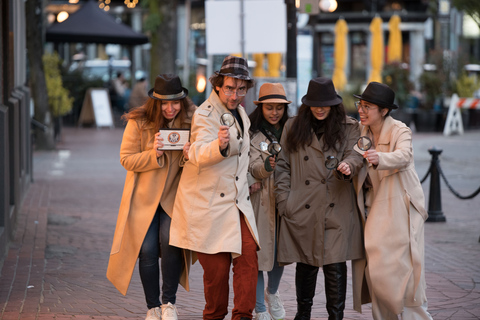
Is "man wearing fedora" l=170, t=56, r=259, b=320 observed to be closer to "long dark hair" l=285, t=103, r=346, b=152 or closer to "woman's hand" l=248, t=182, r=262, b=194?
"woman's hand" l=248, t=182, r=262, b=194

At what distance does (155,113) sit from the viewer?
531cm

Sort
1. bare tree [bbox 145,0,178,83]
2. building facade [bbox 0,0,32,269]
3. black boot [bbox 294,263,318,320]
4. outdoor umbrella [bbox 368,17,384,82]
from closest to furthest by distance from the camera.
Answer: black boot [bbox 294,263,318,320], building facade [bbox 0,0,32,269], bare tree [bbox 145,0,178,83], outdoor umbrella [bbox 368,17,384,82]

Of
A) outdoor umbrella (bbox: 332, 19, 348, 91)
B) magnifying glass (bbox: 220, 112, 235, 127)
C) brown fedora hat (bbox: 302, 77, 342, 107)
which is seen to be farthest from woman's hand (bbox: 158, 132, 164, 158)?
outdoor umbrella (bbox: 332, 19, 348, 91)

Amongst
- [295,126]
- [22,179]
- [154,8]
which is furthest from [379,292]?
[154,8]

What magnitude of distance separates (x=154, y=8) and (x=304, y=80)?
11.1 metres

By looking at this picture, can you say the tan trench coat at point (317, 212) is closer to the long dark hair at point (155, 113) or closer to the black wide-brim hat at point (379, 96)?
the black wide-brim hat at point (379, 96)

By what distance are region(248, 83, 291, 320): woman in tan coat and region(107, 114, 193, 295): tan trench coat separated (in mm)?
508

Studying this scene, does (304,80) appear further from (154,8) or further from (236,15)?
(154,8)

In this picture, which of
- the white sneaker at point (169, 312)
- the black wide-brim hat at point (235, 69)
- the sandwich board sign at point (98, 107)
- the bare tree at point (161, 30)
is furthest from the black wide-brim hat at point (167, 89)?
the sandwich board sign at point (98, 107)

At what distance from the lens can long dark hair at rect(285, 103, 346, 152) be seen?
17.5ft

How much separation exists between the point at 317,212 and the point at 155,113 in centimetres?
128

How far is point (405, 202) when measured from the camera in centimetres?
514

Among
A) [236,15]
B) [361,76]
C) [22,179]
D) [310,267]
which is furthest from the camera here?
[361,76]

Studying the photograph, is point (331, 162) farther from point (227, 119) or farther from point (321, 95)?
point (227, 119)
